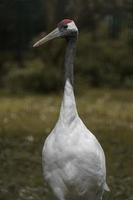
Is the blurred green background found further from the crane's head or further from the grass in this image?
the crane's head

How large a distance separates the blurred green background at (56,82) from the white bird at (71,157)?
3194mm

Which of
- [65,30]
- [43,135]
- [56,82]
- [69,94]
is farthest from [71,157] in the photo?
[56,82]

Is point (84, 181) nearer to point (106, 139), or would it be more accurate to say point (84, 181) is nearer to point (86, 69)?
point (106, 139)

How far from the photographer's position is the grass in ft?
33.6

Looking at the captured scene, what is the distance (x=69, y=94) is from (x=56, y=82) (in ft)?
51.2

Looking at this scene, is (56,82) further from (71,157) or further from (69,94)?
(71,157)

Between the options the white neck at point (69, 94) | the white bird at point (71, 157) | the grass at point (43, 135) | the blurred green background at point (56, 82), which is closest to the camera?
the white bird at point (71, 157)

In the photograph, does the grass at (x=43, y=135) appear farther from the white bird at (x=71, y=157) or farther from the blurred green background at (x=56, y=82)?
the white bird at (x=71, y=157)

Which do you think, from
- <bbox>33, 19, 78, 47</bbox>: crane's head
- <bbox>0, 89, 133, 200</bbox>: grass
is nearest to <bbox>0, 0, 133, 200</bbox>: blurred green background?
<bbox>0, 89, 133, 200</bbox>: grass

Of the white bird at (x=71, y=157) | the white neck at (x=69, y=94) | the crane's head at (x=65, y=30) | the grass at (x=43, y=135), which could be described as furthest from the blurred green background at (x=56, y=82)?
the crane's head at (x=65, y=30)

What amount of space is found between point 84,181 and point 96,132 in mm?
8554

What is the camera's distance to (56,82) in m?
22.5

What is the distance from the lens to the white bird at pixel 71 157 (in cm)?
676

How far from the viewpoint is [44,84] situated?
2266cm
